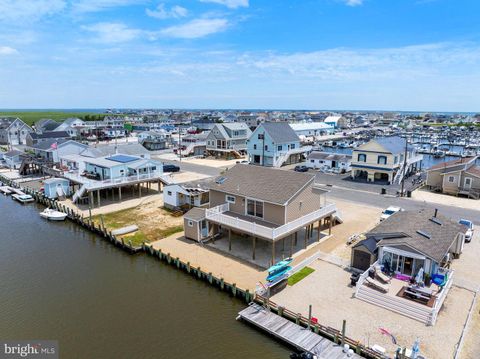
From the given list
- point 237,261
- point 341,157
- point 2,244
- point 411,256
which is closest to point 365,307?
point 411,256

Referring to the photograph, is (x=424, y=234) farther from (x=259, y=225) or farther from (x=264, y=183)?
(x=264, y=183)

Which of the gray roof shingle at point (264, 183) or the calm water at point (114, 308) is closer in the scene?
the calm water at point (114, 308)

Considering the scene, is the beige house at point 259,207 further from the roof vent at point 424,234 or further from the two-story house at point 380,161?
the two-story house at point 380,161

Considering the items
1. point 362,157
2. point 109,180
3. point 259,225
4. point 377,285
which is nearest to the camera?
point 377,285

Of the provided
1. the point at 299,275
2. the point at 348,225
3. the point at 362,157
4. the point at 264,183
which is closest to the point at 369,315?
the point at 299,275

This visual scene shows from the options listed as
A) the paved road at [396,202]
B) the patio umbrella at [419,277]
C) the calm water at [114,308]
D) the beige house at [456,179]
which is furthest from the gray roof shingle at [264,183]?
the beige house at [456,179]
